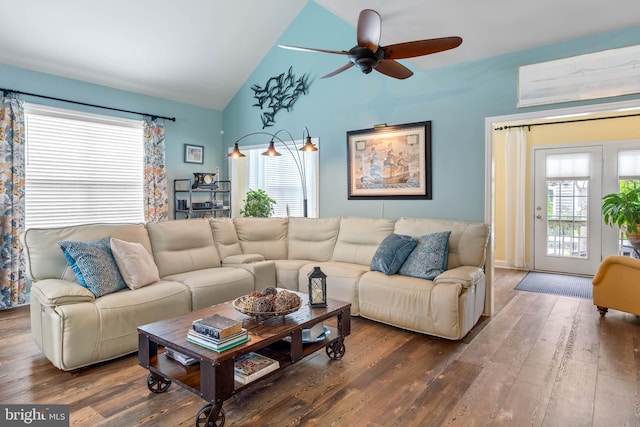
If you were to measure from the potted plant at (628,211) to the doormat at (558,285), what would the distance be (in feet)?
2.73

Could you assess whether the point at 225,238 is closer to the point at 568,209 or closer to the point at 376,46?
the point at 376,46

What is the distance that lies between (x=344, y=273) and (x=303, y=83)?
2915mm

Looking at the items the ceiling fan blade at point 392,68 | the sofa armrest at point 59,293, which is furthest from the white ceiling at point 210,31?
the sofa armrest at point 59,293

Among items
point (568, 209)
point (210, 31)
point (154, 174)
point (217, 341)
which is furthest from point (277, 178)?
point (217, 341)

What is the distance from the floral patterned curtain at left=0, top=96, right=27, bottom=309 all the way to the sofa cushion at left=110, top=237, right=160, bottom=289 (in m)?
1.74

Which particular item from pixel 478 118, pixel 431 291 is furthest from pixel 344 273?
pixel 478 118

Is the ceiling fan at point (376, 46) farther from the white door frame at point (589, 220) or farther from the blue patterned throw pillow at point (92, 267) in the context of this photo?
the white door frame at point (589, 220)

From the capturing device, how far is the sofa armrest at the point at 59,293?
259 centimetres

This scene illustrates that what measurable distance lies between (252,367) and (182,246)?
213cm

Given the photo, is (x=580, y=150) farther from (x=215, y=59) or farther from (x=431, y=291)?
(x=215, y=59)

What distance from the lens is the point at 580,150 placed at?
5.74 m

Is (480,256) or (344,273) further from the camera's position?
(344,273)

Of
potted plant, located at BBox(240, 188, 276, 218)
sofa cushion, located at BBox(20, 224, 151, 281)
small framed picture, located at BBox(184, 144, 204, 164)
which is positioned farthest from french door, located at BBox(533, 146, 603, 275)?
sofa cushion, located at BBox(20, 224, 151, 281)

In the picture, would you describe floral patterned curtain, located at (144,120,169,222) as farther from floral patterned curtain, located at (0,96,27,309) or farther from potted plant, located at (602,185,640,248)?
potted plant, located at (602,185,640,248)
